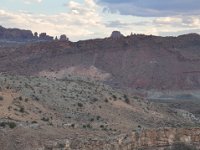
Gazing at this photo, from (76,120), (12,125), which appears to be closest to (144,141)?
(76,120)

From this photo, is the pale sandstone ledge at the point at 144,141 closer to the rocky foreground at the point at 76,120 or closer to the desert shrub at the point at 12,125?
the rocky foreground at the point at 76,120

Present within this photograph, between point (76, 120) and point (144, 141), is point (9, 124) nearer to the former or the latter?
point (76, 120)

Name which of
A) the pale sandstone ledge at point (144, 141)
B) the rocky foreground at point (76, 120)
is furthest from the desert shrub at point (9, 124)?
the pale sandstone ledge at point (144, 141)

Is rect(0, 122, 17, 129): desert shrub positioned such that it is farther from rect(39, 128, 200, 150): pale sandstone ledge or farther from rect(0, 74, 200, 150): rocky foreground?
rect(39, 128, 200, 150): pale sandstone ledge

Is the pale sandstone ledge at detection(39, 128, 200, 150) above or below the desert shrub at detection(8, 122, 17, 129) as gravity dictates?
below

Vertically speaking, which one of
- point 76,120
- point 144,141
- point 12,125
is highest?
point 12,125

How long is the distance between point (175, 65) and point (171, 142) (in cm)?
11380

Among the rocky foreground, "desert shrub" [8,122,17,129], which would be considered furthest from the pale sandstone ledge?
"desert shrub" [8,122,17,129]

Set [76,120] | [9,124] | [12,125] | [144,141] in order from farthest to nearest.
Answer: [76,120], [144,141], [9,124], [12,125]

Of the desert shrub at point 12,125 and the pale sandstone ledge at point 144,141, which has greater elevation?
the desert shrub at point 12,125

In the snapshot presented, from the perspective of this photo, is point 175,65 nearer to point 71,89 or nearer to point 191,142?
point 71,89

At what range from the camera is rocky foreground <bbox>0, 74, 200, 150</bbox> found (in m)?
30.1

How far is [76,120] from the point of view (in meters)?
38.1

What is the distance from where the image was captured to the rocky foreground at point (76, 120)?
30.1 meters
